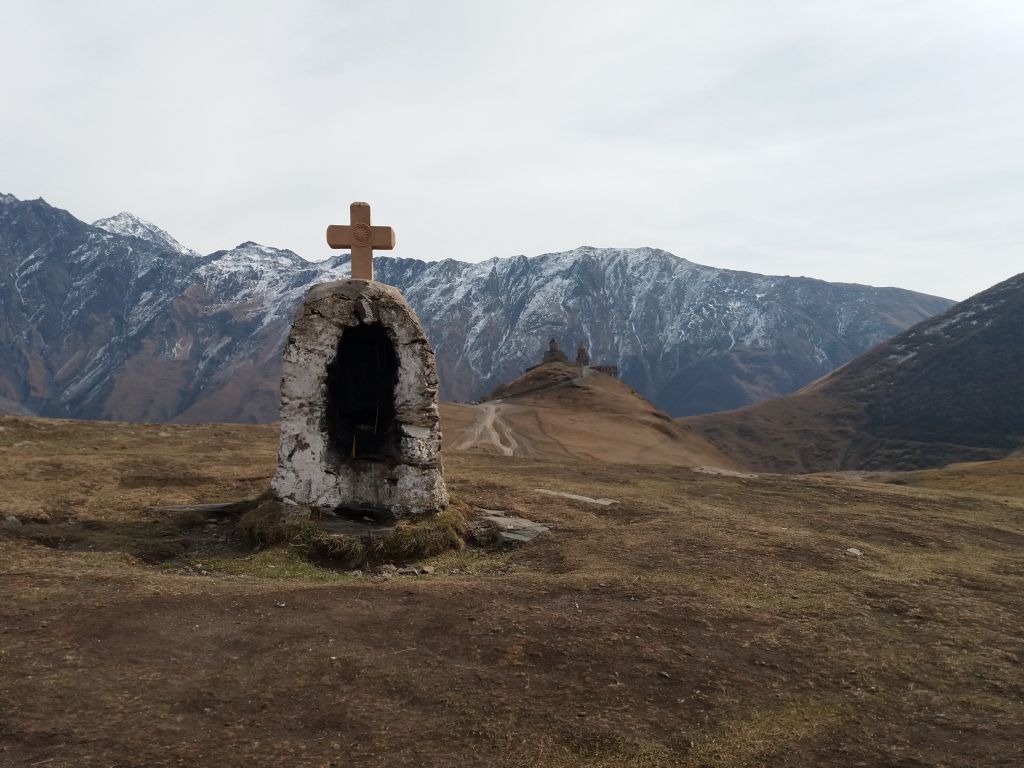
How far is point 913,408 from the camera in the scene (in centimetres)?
10119

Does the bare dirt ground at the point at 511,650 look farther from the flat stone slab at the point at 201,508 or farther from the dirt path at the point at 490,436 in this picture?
the dirt path at the point at 490,436

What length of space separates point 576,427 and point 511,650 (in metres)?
49.4

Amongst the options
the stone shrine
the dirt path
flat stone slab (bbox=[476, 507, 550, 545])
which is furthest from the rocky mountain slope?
the stone shrine

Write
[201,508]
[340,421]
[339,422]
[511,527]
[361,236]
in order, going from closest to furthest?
1. [511,527]
2. [201,508]
3. [339,422]
4. [340,421]
5. [361,236]

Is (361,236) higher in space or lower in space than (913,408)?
higher

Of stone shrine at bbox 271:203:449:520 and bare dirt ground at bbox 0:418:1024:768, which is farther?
stone shrine at bbox 271:203:449:520

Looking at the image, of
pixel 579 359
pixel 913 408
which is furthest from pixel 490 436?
pixel 913 408

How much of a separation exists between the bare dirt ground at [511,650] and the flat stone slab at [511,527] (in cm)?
39

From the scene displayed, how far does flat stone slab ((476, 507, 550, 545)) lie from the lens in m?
13.0

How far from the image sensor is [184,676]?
6559 millimetres

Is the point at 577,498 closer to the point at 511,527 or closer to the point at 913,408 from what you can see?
the point at 511,527

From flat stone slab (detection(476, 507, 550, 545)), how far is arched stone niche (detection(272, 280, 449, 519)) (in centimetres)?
105

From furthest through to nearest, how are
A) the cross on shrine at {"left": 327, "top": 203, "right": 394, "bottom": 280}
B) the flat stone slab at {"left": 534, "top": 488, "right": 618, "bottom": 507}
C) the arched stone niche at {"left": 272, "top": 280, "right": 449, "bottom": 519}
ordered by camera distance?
the flat stone slab at {"left": 534, "top": 488, "right": 618, "bottom": 507} < the cross on shrine at {"left": 327, "top": 203, "right": 394, "bottom": 280} < the arched stone niche at {"left": 272, "top": 280, "right": 449, "bottom": 519}

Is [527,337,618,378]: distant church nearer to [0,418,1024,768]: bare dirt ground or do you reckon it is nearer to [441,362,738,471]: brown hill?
[441,362,738,471]: brown hill
